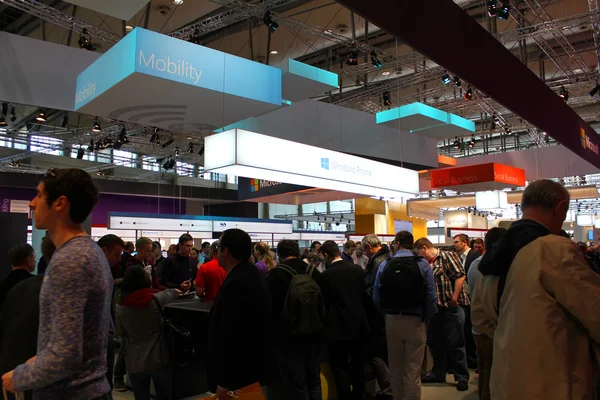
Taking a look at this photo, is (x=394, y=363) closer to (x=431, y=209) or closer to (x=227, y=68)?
(x=227, y=68)

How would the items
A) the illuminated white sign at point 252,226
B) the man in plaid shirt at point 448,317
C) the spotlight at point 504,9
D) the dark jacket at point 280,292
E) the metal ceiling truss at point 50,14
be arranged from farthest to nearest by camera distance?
the illuminated white sign at point 252,226, the metal ceiling truss at point 50,14, the spotlight at point 504,9, the man in plaid shirt at point 448,317, the dark jacket at point 280,292

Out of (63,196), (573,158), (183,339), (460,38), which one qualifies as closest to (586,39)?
(573,158)

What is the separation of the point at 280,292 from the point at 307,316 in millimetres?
268

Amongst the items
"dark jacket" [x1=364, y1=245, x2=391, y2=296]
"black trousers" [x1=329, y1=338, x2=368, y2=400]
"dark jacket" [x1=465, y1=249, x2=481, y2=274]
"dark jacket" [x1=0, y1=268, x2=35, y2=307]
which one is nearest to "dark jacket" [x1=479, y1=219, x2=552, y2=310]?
"black trousers" [x1=329, y1=338, x2=368, y2=400]

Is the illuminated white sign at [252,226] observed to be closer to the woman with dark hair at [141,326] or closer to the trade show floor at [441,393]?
the trade show floor at [441,393]

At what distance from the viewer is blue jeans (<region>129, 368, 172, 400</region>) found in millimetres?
3201

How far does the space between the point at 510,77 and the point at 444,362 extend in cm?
292

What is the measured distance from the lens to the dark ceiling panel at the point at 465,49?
2.96 m

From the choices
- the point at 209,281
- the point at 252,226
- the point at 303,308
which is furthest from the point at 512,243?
the point at 252,226

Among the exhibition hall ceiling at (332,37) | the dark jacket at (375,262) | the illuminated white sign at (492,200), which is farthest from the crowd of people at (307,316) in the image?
the illuminated white sign at (492,200)

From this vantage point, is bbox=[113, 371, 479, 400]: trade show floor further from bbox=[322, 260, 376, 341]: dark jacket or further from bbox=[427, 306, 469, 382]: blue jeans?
bbox=[322, 260, 376, 341]: dark jacket

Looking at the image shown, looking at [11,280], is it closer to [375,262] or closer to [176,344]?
[176,344]

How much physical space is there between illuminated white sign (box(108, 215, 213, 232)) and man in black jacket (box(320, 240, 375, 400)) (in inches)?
306

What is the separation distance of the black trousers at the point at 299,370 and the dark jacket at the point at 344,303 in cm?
45
